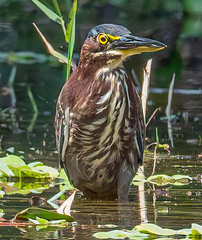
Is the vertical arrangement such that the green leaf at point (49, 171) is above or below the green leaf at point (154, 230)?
below

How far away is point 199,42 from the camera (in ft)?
55.4

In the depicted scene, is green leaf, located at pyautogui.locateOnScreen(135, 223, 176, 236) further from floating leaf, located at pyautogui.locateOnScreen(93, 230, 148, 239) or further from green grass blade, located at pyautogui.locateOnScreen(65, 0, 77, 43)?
green grass blade, located at pyautogui.locateOnScreen(65, 0, 77, 43)

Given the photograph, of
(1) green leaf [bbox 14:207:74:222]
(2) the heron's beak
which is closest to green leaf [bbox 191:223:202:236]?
(1) green leaf [bbox 14:207:74:222]

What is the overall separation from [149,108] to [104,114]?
4.89 m

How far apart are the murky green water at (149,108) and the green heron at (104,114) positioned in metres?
0.26

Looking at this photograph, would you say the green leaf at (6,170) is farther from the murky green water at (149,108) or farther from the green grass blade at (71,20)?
the green grass blade at (71,20)

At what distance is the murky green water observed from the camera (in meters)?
4.42

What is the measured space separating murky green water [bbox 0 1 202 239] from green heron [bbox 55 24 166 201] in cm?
26

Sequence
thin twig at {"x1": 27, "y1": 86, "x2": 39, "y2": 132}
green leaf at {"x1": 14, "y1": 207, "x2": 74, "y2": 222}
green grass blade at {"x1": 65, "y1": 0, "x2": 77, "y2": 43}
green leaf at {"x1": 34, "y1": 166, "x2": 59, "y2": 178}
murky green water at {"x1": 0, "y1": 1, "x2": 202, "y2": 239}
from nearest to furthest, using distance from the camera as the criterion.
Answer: green leaf at {"x1": 14, "y1": 207, "x2": 74, "y2": 222}, murky green water at {"x1": 0, "y1": 1, "x2": 202, "y2": 239}, green grass blade at {"x1": 65, "y1": 0, "x2": 77, "y2": 43}, green leaf at {"x1": 34, "y1": 166, "x2": 59, "y2": 178}, thin twig at {"x1": 27, "y1": 86, "x2": 39, "y2": 132}

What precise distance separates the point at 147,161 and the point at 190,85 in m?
5.86

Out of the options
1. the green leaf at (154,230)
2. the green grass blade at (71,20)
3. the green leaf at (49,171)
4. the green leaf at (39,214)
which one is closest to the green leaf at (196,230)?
the green leaf at (154,230)

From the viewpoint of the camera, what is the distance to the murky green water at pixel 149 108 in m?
4.42

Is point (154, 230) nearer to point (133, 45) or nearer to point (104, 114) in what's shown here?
point (104, 114)

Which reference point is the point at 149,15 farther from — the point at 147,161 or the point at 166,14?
the point at 147,161
